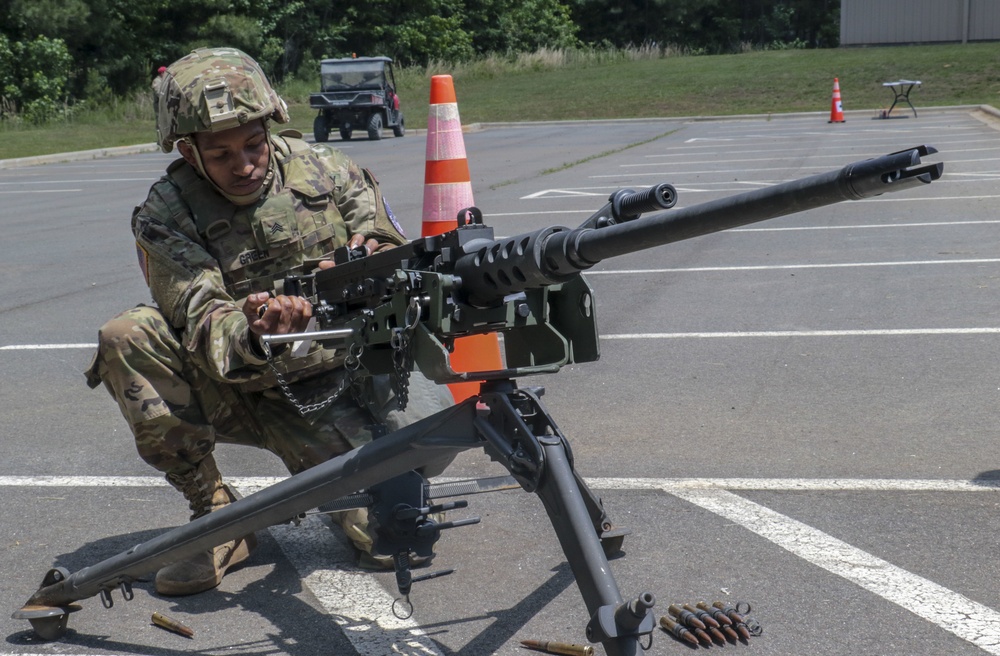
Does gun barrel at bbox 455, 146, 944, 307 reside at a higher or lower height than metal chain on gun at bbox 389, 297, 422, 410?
higher

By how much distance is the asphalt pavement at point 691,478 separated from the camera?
10.5 feet

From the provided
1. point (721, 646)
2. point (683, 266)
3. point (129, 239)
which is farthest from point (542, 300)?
point (129, 239)

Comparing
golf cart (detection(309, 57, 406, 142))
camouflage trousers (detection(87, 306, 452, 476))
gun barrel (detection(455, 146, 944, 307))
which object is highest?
gun barrel (detection(455, 146, 944, 307))

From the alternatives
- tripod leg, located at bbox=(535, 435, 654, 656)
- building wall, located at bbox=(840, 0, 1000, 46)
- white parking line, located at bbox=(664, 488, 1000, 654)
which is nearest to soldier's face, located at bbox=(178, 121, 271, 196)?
tripod leg, located at bbox=(535, 435, 654, 656)

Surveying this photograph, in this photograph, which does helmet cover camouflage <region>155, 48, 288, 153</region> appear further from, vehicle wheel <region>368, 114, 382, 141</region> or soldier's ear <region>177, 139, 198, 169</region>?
vehicle wheel <region>368, 114, 382, 141</region>

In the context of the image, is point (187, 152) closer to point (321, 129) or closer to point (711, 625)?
point (711, 625)

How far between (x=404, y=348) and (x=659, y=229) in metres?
0.78

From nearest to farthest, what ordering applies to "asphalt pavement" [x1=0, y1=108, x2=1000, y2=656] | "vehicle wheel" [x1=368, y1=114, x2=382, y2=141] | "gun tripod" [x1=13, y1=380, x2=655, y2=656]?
1. "gun tripod" [x1=13, y1=380, x2=655, y2=656]
2. "asphalt pavement" [x1=0, y1=108, x2=1000, y2=656]
3. "vehicle wheel" [x1=368, y1=114, x2=382, y2=141]

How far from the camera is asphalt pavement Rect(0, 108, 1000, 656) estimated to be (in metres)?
3.19

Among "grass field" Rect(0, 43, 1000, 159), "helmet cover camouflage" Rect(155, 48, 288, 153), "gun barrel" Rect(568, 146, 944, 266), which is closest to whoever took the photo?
"gun barrel" Rect(568, 146, 944, 266)

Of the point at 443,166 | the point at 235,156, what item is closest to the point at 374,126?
the point at 443,166

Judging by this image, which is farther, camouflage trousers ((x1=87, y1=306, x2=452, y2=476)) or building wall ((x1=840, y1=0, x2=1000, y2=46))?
building wall ((x1=840, y1=0, x2=1000, y2=46))

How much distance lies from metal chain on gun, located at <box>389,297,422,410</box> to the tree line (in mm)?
34876

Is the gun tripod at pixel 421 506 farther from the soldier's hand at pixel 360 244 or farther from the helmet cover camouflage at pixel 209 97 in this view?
the helmet cover camouflage at pixel 209 97
